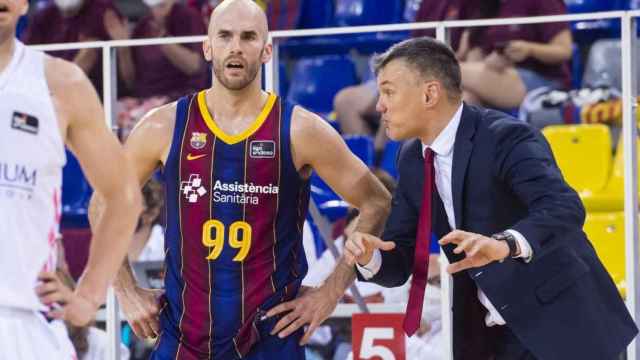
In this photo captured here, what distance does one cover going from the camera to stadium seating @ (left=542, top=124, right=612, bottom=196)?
6.27 metres

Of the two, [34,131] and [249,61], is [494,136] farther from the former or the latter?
[34,131]

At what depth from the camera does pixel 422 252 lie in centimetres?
398

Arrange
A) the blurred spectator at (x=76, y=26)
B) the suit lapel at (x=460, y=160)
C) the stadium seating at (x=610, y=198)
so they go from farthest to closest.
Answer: the blurred spectator at (x=76, y=26), the stadium seating at (x=610, y=198), the suit lapel at (x=460, y=160)

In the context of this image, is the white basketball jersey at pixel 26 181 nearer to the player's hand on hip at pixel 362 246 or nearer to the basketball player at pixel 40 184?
the basketball player at pixel 40 184

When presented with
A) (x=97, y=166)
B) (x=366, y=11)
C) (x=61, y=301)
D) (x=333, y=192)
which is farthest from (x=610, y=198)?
(x=61, y=301)

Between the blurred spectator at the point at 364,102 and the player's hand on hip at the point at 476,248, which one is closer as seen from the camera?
the player's hand on hip at the point at 476,248

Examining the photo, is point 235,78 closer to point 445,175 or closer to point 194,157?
point 194,157

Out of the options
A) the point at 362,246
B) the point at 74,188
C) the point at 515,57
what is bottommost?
the point at 74,188

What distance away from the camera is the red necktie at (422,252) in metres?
3.94

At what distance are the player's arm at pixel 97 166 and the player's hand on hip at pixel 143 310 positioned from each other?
3.92 ft

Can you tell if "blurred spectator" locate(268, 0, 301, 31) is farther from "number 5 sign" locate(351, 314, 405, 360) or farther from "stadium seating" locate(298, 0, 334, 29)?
"number 5 sign" locate(351, 314, 405, 360)

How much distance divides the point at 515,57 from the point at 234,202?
3.20m

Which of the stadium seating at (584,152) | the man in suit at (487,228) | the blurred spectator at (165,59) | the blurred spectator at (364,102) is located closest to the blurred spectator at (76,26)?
the blurred spectator at (165,59)

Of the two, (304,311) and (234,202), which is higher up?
(234,202)
